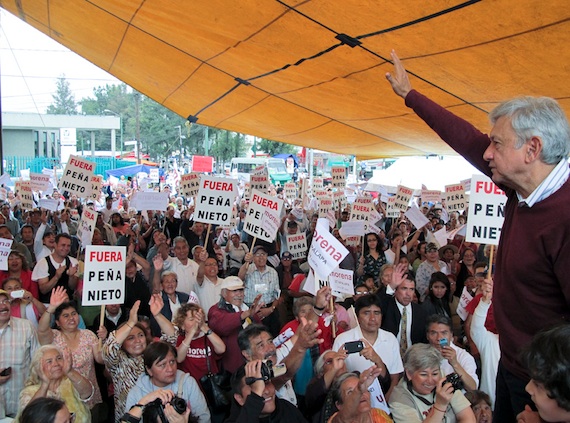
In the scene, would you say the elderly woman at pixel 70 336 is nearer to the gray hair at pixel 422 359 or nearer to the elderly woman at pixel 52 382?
the elderly woman at pixel 52 382

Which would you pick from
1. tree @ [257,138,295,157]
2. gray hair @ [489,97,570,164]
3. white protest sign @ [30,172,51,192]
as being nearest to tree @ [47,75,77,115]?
tree @ [257,138,295,157]

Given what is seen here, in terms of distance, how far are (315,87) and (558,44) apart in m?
4.04

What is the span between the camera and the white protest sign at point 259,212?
29.0 ft

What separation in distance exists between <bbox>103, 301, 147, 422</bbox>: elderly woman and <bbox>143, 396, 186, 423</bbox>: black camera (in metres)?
1.27

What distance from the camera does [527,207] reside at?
1929 mm

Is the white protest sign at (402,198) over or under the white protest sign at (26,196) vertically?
over

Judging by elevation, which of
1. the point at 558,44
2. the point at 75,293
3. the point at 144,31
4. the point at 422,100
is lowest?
the point at 75,293

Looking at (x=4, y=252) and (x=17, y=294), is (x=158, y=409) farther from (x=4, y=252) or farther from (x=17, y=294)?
(x=4, y=252)

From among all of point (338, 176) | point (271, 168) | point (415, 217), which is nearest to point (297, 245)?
point (415, 217)

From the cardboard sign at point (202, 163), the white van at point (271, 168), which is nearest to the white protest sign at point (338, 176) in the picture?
the cardboard sign at point (202, 163)

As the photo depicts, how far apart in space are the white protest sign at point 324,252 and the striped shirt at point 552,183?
3.66m

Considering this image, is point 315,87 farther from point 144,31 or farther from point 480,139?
point 480,139

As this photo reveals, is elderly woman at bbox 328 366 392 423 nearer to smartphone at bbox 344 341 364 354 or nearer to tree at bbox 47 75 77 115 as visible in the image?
smartphone at bbox 344 341 364 354

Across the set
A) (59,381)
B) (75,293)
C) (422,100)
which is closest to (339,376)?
(59,381)
